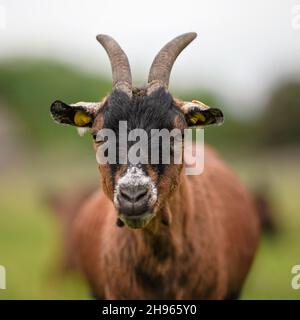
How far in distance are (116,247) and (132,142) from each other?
5.00 feet

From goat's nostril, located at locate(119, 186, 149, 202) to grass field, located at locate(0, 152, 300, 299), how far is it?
5.09m

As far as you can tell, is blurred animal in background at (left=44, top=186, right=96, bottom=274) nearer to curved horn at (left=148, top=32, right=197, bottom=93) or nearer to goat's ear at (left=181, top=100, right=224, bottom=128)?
curved horn at (left=148, top=32, right=197, bottom=93)

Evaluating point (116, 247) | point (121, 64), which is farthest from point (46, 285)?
point (121, 64)

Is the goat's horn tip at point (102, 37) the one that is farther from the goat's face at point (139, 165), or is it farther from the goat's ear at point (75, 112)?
the goat's face at point (139, 165)

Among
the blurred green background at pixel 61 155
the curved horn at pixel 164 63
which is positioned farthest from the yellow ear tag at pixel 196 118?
the blurred green background at pixel 61 155

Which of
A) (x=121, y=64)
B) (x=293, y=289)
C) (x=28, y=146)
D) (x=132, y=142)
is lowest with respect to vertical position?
(x=28, y=146)

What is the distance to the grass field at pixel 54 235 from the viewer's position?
12.2 meters

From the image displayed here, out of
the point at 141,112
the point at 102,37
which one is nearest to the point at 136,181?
the point at 141,112

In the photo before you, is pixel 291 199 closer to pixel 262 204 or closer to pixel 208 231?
pixel 262 204

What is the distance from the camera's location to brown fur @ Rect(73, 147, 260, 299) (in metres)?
6.70

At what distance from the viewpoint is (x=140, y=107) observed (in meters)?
6.09

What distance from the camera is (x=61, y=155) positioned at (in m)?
31.1

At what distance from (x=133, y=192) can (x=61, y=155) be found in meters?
25.7

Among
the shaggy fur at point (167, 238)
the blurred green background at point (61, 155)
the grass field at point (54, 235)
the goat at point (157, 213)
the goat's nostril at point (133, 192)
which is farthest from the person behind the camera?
the blurred green background at point (61, 155)
